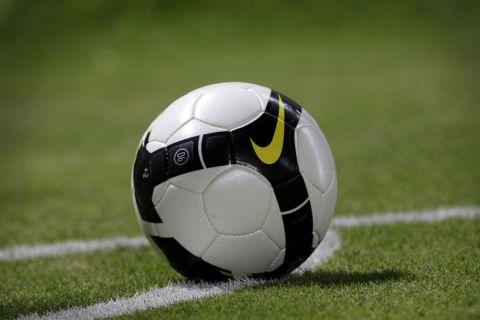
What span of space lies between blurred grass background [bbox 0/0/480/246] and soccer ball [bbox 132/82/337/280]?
1.85m

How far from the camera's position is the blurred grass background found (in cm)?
650

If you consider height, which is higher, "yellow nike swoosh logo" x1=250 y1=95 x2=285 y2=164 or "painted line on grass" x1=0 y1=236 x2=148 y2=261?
"yellow nike swoosh logo" x1=250 y1=95 x2=285 y2=164

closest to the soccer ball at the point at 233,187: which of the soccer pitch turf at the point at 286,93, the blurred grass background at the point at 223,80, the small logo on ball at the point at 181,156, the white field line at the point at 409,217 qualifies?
the small logo on ball at the point at 181,156

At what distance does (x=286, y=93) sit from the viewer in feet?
40.4

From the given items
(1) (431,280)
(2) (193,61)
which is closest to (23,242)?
(1) (431,280)

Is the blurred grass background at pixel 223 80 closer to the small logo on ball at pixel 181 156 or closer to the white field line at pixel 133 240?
the white field line at pixel 133 240

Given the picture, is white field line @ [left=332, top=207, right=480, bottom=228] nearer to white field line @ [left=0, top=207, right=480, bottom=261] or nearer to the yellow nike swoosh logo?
white field line @ [left=0, top=207, right=480, bottom=261]

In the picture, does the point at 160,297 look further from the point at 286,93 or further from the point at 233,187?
the point at 286,93

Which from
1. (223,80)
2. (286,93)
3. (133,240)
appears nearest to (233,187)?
(133,240)

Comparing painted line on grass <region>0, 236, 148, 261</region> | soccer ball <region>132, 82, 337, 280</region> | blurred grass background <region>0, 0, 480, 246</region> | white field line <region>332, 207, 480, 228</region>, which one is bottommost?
blurred grass background <region>0, 0, 480, 246</region>

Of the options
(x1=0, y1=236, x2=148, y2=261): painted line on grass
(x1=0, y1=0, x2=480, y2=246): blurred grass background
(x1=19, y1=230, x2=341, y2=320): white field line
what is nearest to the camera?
(x1=19, y1=230, x2=341, y2=320): white field line

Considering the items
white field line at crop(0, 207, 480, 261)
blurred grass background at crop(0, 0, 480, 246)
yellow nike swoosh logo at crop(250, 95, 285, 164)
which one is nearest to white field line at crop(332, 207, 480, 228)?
white field line at crop(0, 207, 480, 261)

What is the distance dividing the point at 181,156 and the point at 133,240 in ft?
5.82

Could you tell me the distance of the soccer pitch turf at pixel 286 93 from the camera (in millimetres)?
3646
